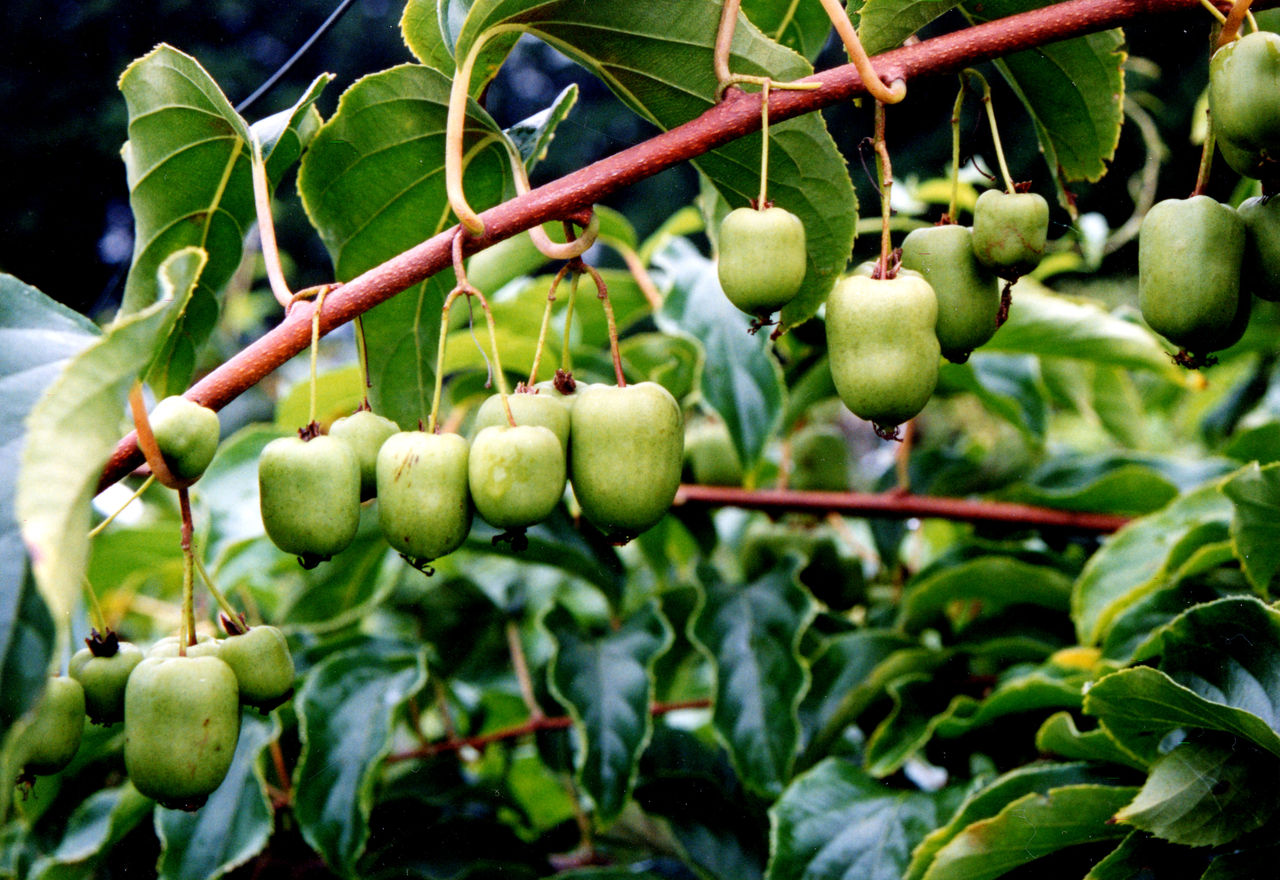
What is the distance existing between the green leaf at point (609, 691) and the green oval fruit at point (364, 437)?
476mm

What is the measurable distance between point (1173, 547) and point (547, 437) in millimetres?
694

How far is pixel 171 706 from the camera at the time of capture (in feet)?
2.06

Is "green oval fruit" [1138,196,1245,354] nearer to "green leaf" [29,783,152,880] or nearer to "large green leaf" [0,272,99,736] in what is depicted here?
"large green leaf" [0,272,99,736]

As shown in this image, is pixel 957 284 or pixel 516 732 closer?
pixel 957 284

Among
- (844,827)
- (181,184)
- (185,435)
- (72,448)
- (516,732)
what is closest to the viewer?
(72,448)

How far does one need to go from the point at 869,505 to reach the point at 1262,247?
29.0 inches

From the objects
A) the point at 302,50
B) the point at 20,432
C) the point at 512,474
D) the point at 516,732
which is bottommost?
the point at 516,732

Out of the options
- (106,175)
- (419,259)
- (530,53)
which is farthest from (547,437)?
(106,175)

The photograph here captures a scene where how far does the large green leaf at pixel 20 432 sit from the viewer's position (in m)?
0.48

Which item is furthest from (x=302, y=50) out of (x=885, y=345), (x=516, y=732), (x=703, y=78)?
(x=516, y=732)

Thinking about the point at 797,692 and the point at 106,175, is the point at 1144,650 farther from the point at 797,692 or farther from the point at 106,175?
the point at 106,175

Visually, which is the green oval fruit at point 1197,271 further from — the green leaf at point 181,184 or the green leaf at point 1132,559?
the green leaf at point 181,184

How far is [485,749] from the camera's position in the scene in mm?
1504

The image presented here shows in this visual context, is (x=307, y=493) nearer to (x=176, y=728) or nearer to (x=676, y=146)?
(x=176, y=728)
